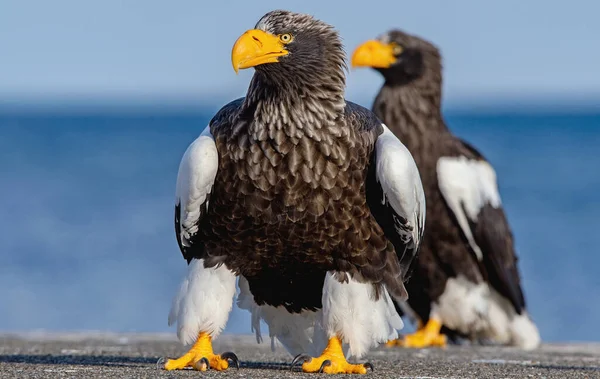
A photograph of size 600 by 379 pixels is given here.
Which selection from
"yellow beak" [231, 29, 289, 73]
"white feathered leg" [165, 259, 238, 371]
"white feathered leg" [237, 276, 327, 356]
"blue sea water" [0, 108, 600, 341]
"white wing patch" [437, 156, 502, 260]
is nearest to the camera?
"yellow beak" [231, 29, 289, 73]

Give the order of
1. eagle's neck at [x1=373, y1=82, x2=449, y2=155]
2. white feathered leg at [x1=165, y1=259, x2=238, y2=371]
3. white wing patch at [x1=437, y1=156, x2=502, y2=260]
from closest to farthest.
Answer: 1. white feathered leg at [x1=165, y1=259, x2=238, y2=371]
2. white wing patch at [x1=437, y1=156, x2=502, y2=260]
3. eagle's neck at [x1=373, y1=82, x2=449, y2=155]

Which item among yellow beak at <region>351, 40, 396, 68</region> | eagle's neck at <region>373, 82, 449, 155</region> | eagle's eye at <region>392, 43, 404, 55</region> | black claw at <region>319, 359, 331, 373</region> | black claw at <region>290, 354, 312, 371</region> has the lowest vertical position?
black claw at <region>319, 359, 331, 373</region>

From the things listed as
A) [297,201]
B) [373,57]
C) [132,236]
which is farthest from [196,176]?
[132,236]

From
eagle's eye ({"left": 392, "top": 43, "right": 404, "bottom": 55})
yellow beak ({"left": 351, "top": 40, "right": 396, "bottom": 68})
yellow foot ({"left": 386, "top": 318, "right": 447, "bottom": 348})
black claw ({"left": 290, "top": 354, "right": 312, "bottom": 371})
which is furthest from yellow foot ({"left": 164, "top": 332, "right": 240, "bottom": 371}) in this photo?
eagle's eye ({"left": 392, "top": 43, "right": 404, "bottom": 55})

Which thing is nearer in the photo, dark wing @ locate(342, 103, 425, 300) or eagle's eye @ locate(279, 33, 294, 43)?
dark wing @ locate(342, 103, 425, 300)

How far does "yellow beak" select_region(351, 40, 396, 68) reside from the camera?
36.4ft

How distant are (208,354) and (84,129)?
263 feet

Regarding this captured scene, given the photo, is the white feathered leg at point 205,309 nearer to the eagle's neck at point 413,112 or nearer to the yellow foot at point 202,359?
the yellow foot at point 202,359

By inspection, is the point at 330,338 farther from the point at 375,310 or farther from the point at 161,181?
the point at 161,181

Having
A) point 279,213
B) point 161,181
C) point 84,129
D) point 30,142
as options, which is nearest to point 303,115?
point 279,213

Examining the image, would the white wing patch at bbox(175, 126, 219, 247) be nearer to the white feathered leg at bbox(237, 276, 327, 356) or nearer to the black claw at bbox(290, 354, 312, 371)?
the white feathered leg at bbox(237, 276, 327, 356)

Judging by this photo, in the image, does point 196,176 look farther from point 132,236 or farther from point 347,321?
point 132,236

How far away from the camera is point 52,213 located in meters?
31.0

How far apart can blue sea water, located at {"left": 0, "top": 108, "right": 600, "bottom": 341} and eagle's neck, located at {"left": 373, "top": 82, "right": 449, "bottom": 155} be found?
534cm
